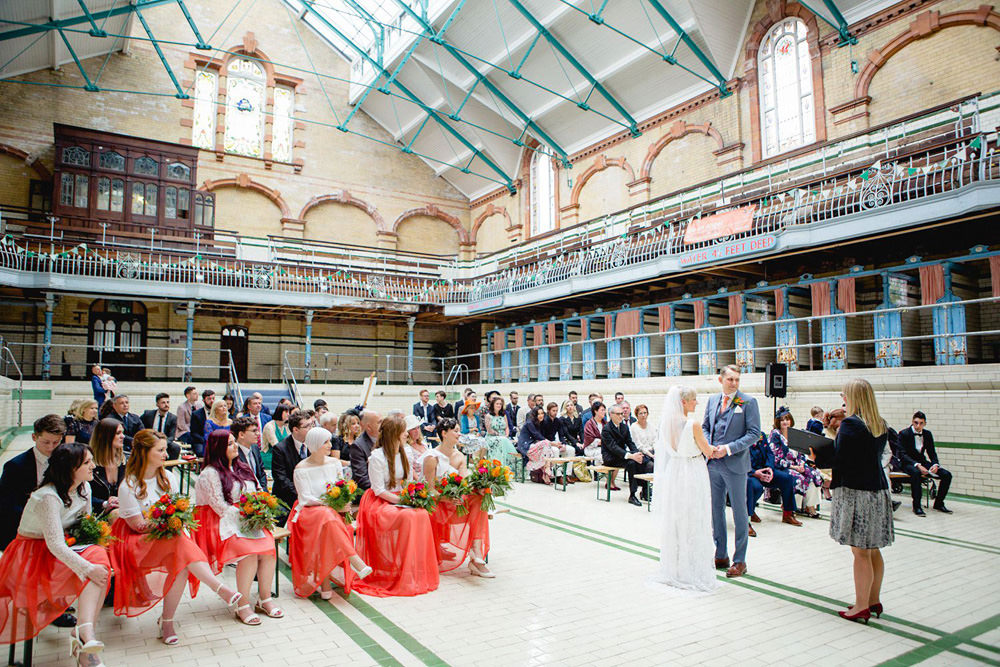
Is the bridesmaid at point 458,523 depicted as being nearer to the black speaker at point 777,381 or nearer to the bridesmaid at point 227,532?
the bridesmaid at point 227,532

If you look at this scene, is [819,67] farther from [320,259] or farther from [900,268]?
[320,259]

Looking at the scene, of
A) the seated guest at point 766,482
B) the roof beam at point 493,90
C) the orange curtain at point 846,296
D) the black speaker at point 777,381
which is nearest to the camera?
the seated guest at point 766,482

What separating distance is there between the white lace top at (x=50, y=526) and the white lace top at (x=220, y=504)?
0.96 m

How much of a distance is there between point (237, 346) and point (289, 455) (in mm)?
19955

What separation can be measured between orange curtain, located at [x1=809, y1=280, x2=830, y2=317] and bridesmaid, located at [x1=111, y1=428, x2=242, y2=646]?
13164 millimetres

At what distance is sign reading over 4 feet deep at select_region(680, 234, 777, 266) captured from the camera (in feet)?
42.8

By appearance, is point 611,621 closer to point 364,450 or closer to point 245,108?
point 364,450

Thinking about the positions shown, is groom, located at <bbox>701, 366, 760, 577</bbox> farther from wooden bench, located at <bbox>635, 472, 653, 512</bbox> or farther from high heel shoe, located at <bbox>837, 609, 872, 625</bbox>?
wooden bench, located at <bbox>635, 472, 653, 512</bbox>

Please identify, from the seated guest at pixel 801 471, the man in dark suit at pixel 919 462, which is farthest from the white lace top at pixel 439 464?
the man in dark suit at pixel 919 462

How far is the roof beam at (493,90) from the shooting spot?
20.3 meters

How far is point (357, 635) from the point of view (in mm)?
4129

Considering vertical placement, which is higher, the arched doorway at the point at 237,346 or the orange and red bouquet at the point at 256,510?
the arched doorway at the point at 237,346

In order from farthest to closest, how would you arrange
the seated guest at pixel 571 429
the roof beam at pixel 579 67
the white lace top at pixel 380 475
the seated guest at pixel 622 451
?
the roof beam at pixel 579 67 → the seated guest at pixel 571 429 → the seated guest at pixel 622 451 → the white lace top at pixel 380 475

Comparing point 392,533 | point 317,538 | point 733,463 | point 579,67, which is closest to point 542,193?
point 579,67
